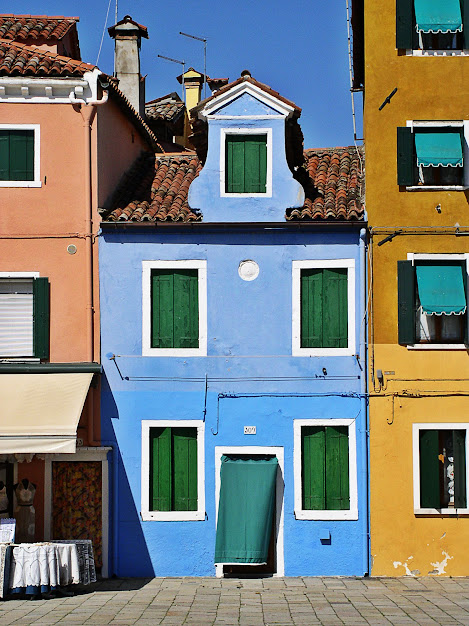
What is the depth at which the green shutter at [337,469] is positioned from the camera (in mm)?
18469

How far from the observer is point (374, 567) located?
59.9 feet

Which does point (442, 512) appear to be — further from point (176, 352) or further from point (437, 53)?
point (437, 53)

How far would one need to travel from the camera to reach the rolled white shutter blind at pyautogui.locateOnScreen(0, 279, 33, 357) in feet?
62.0

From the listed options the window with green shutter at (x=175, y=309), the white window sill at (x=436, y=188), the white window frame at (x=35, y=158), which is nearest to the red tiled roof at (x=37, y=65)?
the white window frame at (x=35, y=158)

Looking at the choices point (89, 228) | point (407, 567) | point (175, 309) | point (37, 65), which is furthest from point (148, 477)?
point (37, 65)

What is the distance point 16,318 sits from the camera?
18953 mm

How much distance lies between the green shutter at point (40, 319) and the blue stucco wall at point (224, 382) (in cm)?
114

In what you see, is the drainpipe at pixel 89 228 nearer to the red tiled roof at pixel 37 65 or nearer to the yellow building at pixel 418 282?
the red tiled roof at pixel 37 65

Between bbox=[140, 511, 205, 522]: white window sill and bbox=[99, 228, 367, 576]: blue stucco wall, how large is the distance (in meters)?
0.10

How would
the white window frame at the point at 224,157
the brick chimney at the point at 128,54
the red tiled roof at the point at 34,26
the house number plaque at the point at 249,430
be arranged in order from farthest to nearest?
the brick chimney at the point at 128,54 → the red tiled roof at the point at 34,26 → the white window frame at the point at 224,157 → the house number plaque at the point at 249,430

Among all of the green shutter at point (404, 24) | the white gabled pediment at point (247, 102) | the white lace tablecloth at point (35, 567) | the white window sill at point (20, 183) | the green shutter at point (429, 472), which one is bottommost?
the white lace tablecloth at point (35, 567)

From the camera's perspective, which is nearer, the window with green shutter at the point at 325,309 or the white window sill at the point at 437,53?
the window with green shutter at the point at 325,309

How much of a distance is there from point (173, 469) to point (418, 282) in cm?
612

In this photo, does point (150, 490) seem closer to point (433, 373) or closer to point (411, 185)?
point (433, 373)
